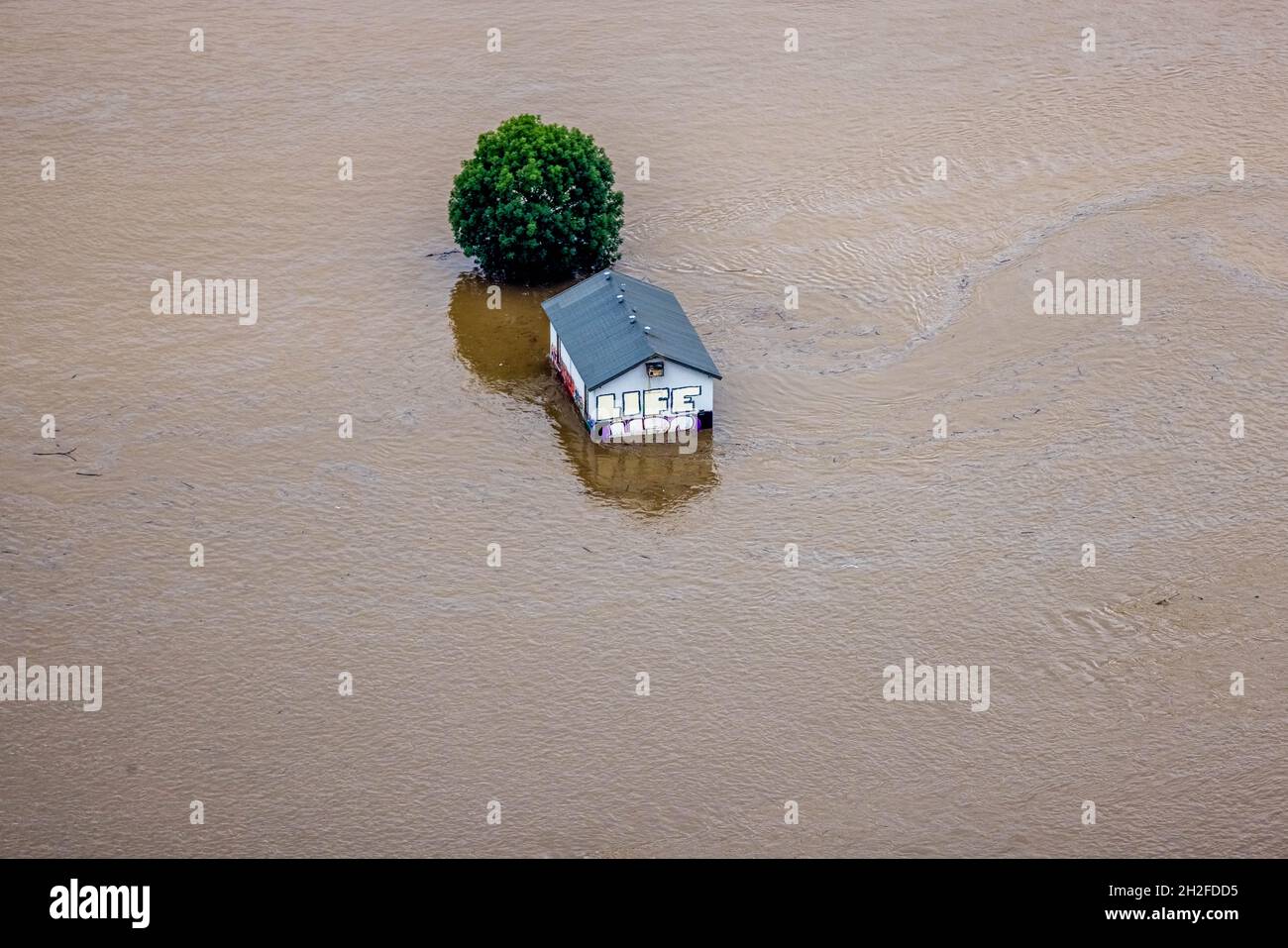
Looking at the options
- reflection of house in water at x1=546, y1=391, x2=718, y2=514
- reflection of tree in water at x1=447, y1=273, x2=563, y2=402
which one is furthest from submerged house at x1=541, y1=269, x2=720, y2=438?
reflection of tree in water at x1=447, y1=273, x2=563, y2=402

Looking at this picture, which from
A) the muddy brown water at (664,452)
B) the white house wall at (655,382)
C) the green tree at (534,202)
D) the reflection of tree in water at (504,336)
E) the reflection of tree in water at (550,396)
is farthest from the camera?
the green tree at (534,202)

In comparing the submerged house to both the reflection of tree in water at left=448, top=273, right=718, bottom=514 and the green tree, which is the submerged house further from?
the green tree

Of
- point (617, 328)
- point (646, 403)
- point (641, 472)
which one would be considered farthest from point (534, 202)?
point (641, 472)

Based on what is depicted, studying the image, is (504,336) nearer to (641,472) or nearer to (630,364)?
(630,364)

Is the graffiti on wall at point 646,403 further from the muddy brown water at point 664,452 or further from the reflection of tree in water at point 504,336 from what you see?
the reflection of tree in water at point 504,336

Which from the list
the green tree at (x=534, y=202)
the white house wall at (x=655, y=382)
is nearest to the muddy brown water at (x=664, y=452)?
the white house wall at (x=655, y=382)

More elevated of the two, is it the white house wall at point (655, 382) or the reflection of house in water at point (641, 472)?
the white house wall at point (655, 382)

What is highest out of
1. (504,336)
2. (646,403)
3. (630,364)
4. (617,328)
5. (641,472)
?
(504,336)
